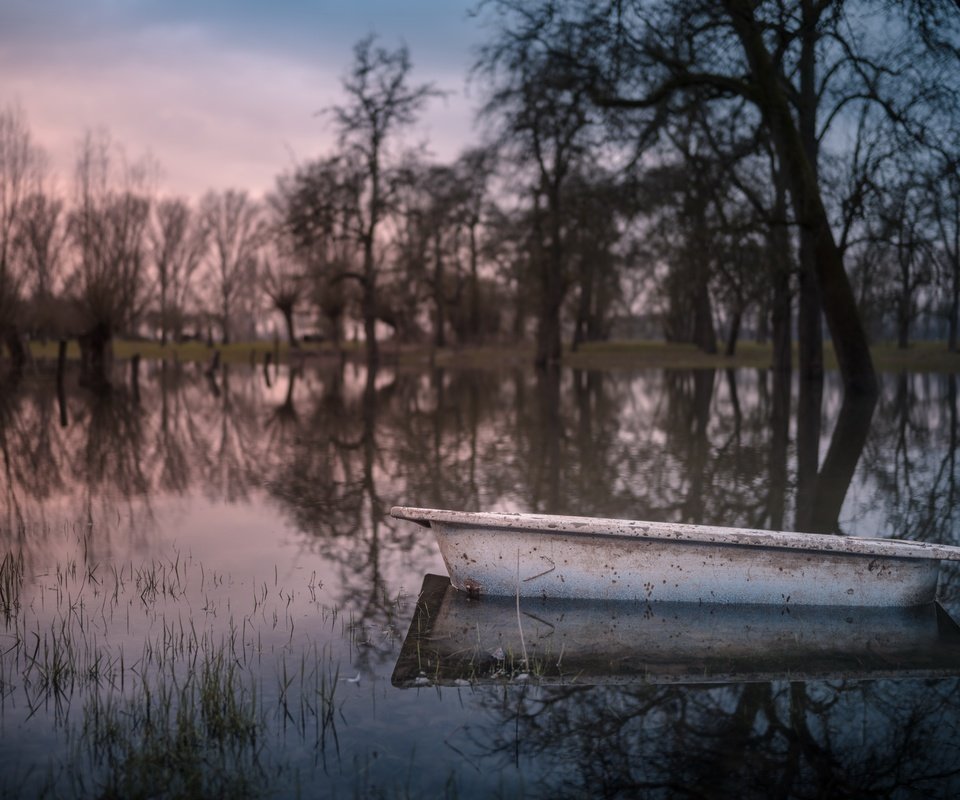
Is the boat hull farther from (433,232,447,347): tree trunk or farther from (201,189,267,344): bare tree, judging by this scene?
(201,189,267,344): bare tree

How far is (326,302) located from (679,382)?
2698 centimetres

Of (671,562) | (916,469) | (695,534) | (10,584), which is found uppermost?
(695,534)

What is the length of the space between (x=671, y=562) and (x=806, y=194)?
1524 centimetres

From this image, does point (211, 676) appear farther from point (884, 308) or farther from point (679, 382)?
point (679, 382)

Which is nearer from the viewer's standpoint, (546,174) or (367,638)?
(367,638)

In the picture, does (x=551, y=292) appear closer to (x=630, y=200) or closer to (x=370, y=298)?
(x=370, y=298)

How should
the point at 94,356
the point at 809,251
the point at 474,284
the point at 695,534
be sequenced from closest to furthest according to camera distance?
the point at 695,534
the point at 809,251
the point at 94,356
the point at 474,284

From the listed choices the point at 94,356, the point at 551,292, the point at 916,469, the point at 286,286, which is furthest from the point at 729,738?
the point at 286,286

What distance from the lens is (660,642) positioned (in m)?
5.62

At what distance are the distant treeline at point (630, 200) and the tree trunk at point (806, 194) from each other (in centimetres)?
5

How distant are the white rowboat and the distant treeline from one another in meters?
10.0

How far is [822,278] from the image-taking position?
782 inches

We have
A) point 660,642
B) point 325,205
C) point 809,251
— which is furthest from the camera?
point 325,205

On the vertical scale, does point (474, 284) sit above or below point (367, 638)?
above
